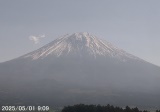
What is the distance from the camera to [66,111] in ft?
320

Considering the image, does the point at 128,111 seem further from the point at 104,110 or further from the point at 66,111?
the point at 66,111

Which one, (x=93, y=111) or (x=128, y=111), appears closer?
(x=128, y=111)

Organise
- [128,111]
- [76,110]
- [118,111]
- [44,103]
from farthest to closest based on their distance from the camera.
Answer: [44,103]
[76,110]
[118,111]
[128,111]

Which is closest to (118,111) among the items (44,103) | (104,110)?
(104,110)

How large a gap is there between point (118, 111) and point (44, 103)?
12634 centimetres

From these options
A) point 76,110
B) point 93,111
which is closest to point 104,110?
point 93,111

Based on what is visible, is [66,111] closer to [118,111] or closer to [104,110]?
[104,110]

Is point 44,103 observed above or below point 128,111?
above

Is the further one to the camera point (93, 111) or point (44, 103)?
point (44, 103)

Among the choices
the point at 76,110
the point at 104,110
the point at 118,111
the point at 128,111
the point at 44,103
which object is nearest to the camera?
the point at 128,111

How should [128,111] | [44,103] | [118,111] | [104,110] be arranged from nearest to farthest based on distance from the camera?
[128,111] → [118,111] → [104,110] → [44,103]

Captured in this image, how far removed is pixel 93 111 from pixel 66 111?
31.9 feet

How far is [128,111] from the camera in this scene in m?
72.8

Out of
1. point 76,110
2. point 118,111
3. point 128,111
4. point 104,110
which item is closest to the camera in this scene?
point 128,111
